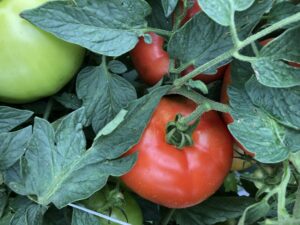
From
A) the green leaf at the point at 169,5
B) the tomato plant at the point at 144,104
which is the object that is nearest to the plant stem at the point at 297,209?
the tomato plant at the point at 144,104

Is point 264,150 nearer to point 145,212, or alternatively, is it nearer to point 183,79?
point 183,79

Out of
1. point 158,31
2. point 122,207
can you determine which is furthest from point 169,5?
point 122,207

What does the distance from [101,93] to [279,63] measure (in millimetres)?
196

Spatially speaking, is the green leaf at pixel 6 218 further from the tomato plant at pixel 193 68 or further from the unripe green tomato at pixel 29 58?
the tomato plant at pixel 193 68

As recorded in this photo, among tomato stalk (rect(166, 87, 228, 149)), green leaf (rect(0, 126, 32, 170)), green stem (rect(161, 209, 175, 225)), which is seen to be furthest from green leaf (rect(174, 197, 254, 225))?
green leaf (rect(0, 126, 32, 170))

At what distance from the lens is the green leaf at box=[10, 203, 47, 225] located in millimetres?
569

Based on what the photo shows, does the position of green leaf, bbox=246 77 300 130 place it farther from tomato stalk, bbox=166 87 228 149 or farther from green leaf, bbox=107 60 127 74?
green leaf, bbox=107 60 127 74

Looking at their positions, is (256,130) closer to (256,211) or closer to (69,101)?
(256,211)

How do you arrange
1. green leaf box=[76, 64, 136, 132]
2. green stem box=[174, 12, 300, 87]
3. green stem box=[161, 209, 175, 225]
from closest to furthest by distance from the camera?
green stem box=[174, 12, 300, 87]
green leaf box=[76, 64, 136, 132]
green stem box=[161, 209, 175, 225]

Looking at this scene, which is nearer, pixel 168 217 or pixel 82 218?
pixel 82 218

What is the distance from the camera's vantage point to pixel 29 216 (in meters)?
0.57

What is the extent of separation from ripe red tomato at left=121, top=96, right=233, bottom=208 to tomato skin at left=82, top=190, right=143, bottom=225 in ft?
0.20

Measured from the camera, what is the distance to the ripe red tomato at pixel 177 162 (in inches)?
23.3

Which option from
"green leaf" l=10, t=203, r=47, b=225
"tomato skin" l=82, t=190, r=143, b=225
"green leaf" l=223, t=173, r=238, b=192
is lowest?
"green leaf" l=223, t=173, r=238, b=192
